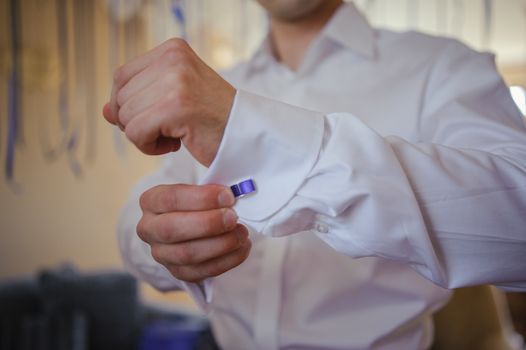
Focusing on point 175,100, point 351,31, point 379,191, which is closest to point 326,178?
point 379,191

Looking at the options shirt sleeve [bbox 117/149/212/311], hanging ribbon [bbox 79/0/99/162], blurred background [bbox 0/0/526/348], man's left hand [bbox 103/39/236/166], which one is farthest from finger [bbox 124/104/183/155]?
hanging ribbon [bbox 79/0/99/162]

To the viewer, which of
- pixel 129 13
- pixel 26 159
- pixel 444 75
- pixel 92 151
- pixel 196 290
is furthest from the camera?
pixel 92 151

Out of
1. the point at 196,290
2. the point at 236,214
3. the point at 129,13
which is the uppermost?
the point at 129,13

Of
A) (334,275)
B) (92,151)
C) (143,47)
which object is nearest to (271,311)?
(334,275)

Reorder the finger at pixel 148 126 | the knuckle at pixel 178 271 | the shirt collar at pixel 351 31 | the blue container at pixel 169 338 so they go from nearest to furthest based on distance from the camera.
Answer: the finger at pixel 148 126 < the knuckle at pixel 178 271 < the shirt collar at pixel 351 31 < the blue container at pixel 169 338

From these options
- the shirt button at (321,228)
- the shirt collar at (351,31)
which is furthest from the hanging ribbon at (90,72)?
the shirt button at (321,228)

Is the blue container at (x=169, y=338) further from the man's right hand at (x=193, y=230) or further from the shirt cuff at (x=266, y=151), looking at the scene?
the shirt cuff at (x=266, y=151)

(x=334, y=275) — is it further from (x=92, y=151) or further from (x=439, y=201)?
(x=92, y=151)

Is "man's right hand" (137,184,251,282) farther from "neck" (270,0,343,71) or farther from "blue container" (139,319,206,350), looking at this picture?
"blue container" (139,319,206,350)
